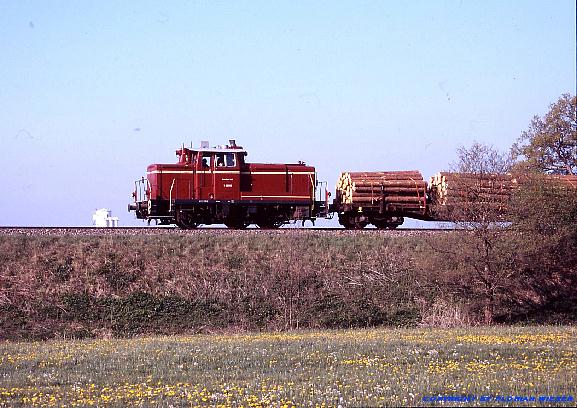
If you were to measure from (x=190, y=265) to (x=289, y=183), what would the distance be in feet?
26.8

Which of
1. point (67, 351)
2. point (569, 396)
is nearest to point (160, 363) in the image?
point (67, 351)

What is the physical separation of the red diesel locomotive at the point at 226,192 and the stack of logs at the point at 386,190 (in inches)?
63.5

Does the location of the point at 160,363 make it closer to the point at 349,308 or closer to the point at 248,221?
the point at 349,308

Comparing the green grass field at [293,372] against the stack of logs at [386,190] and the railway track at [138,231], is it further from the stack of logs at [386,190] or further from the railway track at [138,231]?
the stack of logs at [386,190]

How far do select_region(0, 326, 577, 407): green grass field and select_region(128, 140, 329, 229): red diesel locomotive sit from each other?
638 inches

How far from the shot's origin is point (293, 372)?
14.6 meters

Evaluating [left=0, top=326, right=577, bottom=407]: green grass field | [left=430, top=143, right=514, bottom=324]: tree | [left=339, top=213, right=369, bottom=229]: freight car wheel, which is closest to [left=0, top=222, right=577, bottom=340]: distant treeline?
[left=430, top=143, right=514, bottom=324]: tree

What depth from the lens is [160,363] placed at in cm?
1594

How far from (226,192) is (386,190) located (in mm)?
7897

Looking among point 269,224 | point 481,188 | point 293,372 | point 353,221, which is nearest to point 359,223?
point 353,221

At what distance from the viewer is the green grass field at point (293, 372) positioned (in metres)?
12.0

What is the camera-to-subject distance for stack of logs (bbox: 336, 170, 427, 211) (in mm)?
37531

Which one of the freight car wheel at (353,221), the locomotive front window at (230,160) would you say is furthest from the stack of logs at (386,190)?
the locomotive front window at (230,160)

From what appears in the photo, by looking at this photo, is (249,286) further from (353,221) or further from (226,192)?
(353,221)
